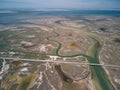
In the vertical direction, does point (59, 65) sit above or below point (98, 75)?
above

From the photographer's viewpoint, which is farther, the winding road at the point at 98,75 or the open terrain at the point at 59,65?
the winding road at the point at 98,75

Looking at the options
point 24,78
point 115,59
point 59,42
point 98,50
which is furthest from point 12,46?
point 115,59

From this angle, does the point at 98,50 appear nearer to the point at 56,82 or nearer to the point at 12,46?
the point at 56,82

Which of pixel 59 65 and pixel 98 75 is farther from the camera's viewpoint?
pixel 59 65

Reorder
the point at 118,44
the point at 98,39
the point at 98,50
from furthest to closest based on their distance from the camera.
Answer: the point at 98,39 < the point at 118,44 < the point at 98,50

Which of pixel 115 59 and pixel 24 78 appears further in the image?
pixel 115 59

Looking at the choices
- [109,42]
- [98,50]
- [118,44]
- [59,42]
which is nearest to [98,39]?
[109,42]

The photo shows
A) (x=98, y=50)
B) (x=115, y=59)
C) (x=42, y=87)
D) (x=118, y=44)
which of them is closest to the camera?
(x=42, y=87)

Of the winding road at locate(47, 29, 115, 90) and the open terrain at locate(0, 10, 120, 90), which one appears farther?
the winding road at locate(47, 29, 115, 90)

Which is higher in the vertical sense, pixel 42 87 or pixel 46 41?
pixel 42 87
